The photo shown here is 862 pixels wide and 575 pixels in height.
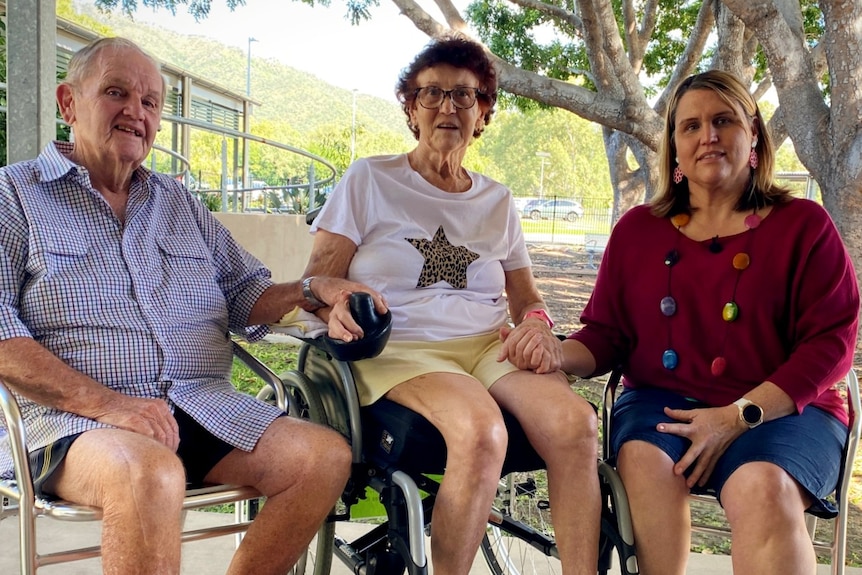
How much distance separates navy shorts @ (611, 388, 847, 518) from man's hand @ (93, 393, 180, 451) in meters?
1.01

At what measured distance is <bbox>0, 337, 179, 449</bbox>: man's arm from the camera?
5.40 feet

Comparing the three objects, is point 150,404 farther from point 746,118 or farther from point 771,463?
point 746,118

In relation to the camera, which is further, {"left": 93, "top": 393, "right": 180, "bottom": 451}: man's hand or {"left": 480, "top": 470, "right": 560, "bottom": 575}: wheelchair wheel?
{"left": 480, "top": 470, "right": 560, "bottom": 575}: wheelchair wheel

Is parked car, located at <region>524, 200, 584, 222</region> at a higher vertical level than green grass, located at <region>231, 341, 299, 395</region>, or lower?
higher

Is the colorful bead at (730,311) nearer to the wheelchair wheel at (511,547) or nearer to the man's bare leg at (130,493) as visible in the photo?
the wheelchair wheel at (511,547)

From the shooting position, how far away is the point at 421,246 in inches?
85.0

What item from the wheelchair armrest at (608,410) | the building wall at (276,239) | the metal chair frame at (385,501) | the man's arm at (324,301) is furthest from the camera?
the building wall at (276,239)

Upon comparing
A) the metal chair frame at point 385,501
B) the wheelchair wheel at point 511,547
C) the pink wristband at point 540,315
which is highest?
the pink wristband at point 540,315

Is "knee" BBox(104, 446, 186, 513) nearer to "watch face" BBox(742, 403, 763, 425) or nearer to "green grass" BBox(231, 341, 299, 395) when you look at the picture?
"watch face" BBox(742, 403, 763, 425)

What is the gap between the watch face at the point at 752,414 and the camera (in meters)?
1.79

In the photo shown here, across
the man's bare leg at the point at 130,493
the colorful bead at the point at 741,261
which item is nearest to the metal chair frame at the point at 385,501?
the man's bare leg at the point at 130,493

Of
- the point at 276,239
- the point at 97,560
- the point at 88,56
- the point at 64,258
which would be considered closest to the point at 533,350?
the point at 64,258

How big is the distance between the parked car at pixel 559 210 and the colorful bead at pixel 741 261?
904 centimetres

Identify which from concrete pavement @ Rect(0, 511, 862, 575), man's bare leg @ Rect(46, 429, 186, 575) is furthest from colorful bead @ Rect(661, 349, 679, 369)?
man's bare leg @ Rect(46, 429, 186, 575)
